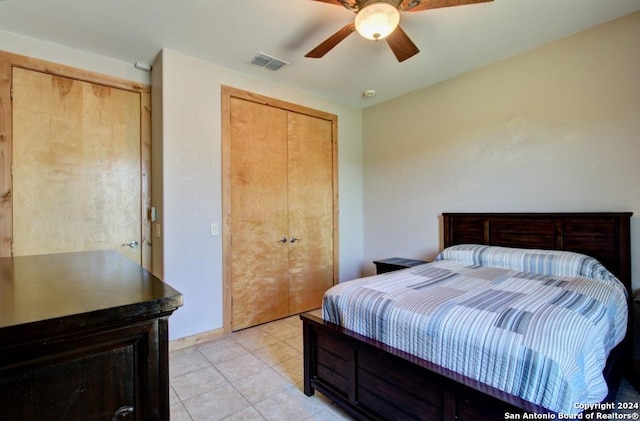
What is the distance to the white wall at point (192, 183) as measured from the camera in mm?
2859

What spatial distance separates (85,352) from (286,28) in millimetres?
2571

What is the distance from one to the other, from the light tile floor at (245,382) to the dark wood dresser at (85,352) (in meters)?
1.52

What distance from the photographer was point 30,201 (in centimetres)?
259

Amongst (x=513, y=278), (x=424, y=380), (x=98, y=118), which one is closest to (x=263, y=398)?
(x=424, y=380)

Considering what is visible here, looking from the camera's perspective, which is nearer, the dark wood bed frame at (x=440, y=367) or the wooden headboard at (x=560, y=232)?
the dark wood bed frame at (x=440, y=367)

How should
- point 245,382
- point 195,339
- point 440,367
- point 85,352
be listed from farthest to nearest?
1. point 195,339
2. point 245,382
3. point 440,367
4. point 85,352

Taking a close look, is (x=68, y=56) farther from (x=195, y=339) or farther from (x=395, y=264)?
(x=395, y=264)

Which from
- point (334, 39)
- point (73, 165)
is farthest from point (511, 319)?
point (73, 165)

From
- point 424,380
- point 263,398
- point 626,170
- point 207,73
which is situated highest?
point 207,73

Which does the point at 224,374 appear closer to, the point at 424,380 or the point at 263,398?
the point at 263,398

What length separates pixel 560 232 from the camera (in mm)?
2721

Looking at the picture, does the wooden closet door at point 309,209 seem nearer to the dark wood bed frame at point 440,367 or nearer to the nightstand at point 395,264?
the nightstand at point 395,264

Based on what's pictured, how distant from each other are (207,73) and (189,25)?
0.64m

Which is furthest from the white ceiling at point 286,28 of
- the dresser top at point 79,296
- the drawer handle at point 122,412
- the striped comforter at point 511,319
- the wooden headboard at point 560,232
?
the drawer handle at point 122,412
